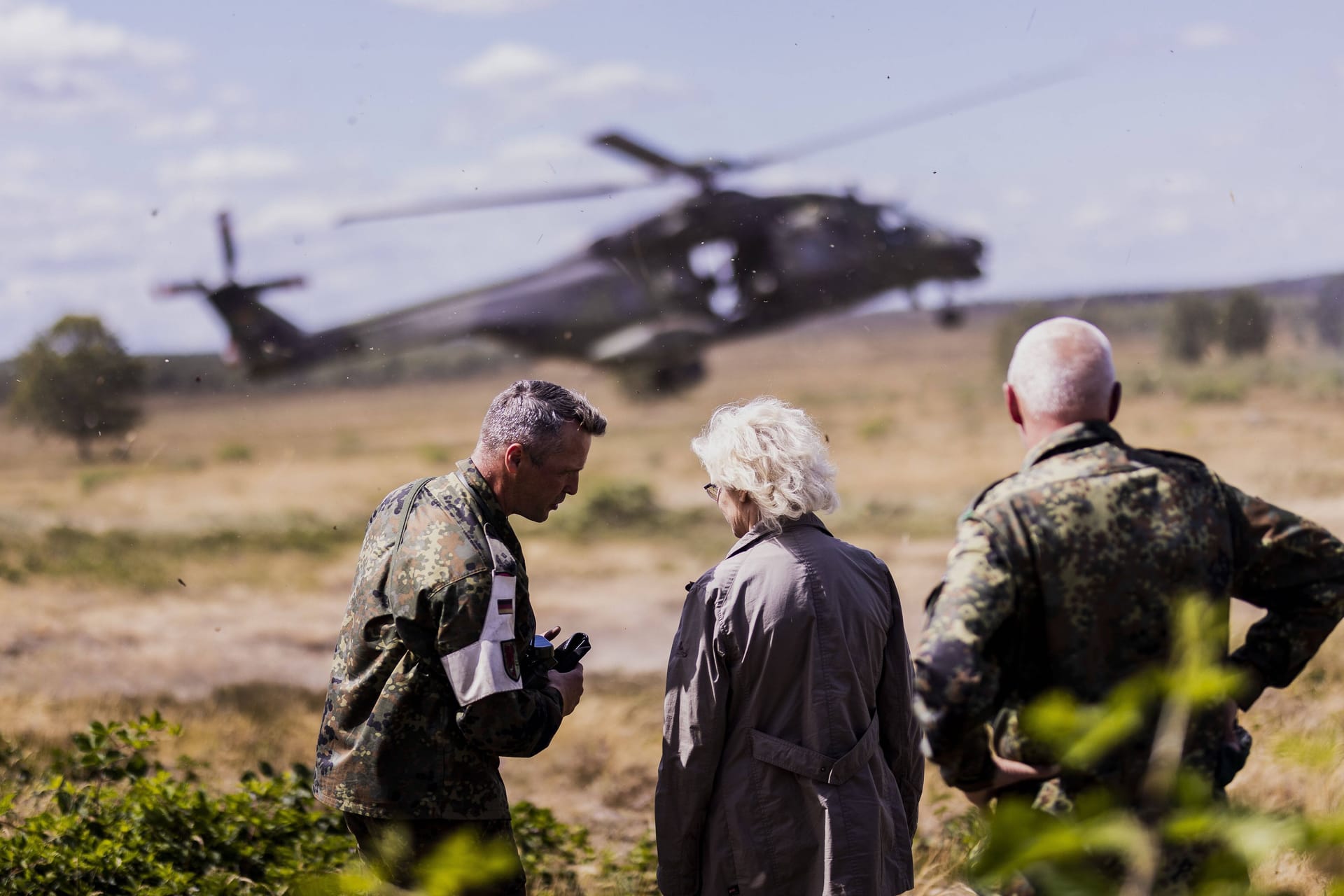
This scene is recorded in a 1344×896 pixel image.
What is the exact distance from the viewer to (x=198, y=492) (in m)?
27.3

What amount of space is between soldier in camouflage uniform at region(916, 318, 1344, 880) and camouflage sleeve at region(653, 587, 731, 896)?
2.25ft

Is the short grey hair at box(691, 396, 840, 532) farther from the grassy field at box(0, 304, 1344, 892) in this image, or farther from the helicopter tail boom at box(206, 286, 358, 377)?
the helicopter tail boom at box(206, 286, 358, 377)

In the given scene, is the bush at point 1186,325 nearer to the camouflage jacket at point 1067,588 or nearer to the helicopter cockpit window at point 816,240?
the helicopter cockpit window at point 816,240

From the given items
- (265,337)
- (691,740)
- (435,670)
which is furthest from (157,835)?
(265,337)

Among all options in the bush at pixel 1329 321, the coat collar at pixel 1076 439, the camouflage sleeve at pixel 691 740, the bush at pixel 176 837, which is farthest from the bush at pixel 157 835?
the bush at pixel 1329 321

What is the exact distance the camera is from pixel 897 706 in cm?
286

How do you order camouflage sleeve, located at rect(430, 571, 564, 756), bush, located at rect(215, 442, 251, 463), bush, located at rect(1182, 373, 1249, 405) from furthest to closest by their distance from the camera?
1. bush, located at rect(1182, 373, 1249, 405)
2. bush, located at rect(215, 442, 251, 463)
3. camouflage sleeve, located at rect(430, 571, 564, 756)

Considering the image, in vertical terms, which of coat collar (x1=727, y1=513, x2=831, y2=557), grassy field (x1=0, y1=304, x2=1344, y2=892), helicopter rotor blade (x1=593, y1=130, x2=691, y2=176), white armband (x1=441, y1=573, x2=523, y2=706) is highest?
helicopter rotor blade (x1=593, y1=130, x2=691, y2=176)

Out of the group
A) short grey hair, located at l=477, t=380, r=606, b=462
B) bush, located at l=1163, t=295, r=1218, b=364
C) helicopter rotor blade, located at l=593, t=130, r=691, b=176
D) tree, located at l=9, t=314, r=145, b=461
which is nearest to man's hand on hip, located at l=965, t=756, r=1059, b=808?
short grey hair, located at l=477, t=380, r=606, b=462

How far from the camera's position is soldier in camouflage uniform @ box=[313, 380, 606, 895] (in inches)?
100

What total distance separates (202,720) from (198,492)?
21.1 metres

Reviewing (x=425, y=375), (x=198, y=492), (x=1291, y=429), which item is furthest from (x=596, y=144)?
(x=1291, y=429)

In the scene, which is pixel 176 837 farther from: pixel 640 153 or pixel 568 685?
pixel 640 153

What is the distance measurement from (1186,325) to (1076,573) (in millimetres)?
32750
